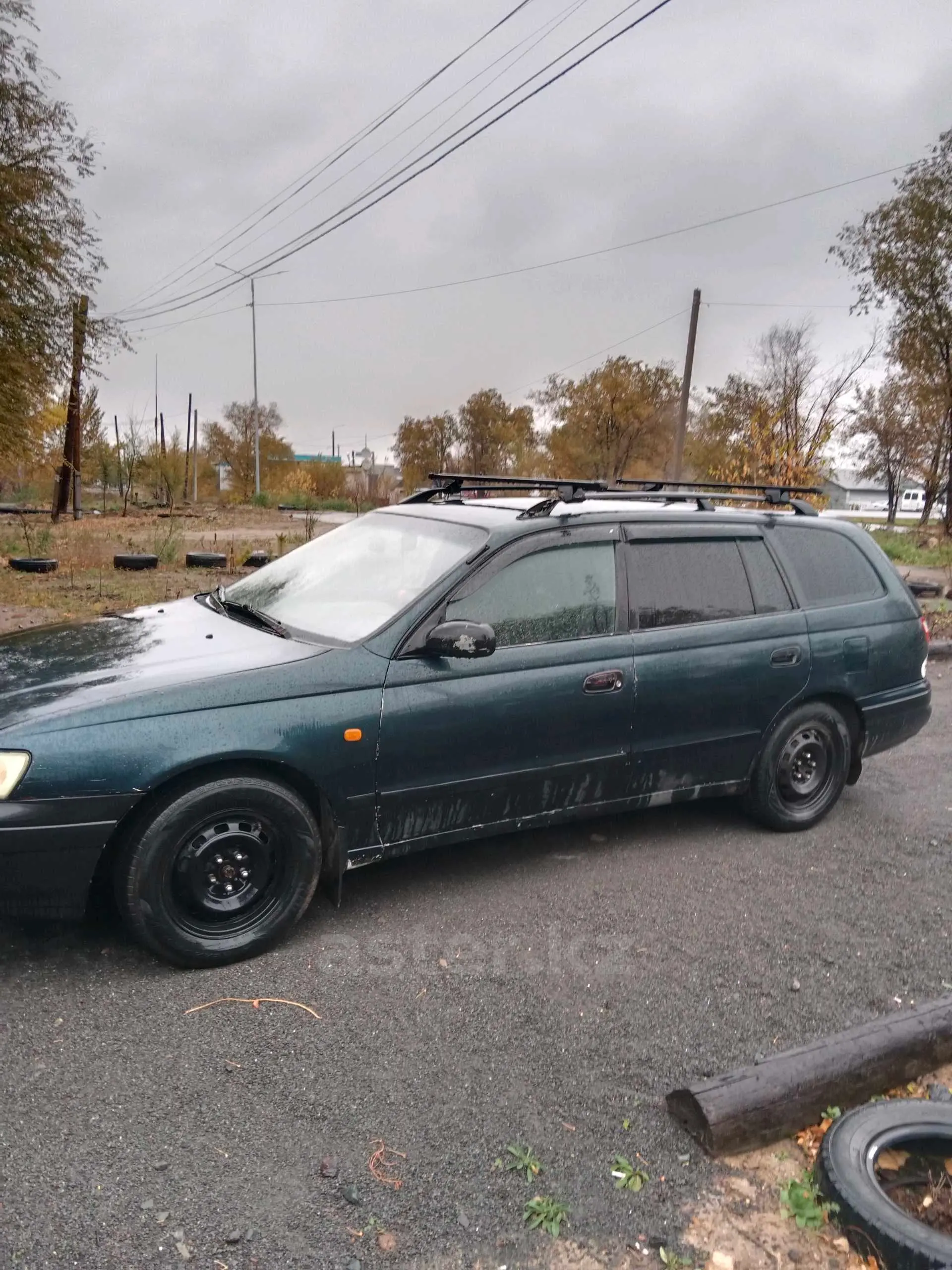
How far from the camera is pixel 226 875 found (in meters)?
3.25

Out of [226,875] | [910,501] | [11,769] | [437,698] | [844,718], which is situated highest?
[910,501]

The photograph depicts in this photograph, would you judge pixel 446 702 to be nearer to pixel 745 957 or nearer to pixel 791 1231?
pixel 745 957

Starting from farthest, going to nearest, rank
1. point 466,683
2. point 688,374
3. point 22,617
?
point 688,374, point 22,617, point 466,683

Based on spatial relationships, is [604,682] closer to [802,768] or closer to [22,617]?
[802,768]

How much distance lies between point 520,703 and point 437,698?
1.21ft

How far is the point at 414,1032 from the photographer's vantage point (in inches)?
115

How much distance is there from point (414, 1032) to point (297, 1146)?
1.89 ft

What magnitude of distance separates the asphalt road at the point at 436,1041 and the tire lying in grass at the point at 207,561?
1131 cm

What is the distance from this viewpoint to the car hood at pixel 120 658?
3143 millimetres

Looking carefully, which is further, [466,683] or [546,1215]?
[466,683]

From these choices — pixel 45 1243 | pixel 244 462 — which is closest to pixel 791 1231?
pixel 45 1243

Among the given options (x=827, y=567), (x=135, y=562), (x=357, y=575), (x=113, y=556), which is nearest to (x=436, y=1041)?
(x=357, y=575)

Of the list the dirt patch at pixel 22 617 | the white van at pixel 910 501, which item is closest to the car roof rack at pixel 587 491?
the dirt patch at pixel 22 617

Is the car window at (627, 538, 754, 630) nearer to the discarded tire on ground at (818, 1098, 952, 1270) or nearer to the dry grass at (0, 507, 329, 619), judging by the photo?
the discarded tire on ground at (818, 1098, 952, 1270)
